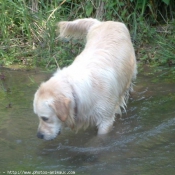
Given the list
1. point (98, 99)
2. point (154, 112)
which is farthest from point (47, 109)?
point (154, 112)

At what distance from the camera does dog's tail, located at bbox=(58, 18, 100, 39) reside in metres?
6.92

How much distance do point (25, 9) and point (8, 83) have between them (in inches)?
72.7

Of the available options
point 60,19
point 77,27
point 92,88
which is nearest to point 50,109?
point 92,88

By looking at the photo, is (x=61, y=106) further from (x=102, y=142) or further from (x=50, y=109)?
(x=102, y=142)

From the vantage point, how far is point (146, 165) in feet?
15.7

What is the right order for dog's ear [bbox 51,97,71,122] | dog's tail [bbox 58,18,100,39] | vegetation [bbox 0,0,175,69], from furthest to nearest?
1. vegetation [bbox 0,0,175,69]
2. dog's tail [bbox 58,18,100,39]
3. dog's ear [bbox 51,97,71,122]

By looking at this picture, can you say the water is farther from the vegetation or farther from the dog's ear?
the vegetation

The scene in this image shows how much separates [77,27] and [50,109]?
7.73 feet

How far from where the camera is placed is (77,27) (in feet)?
23.2

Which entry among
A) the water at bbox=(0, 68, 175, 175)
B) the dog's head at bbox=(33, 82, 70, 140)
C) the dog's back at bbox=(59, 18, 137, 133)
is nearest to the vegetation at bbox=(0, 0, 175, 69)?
the water at bbox=(0, 68, 175, 175)

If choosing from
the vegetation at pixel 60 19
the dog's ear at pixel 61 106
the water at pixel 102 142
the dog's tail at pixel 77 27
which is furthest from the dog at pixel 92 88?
the vegetation at pixel 60 19

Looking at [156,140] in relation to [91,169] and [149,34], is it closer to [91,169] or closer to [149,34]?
[91,169]

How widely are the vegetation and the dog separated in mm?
2176

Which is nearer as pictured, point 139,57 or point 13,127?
point 13,127
